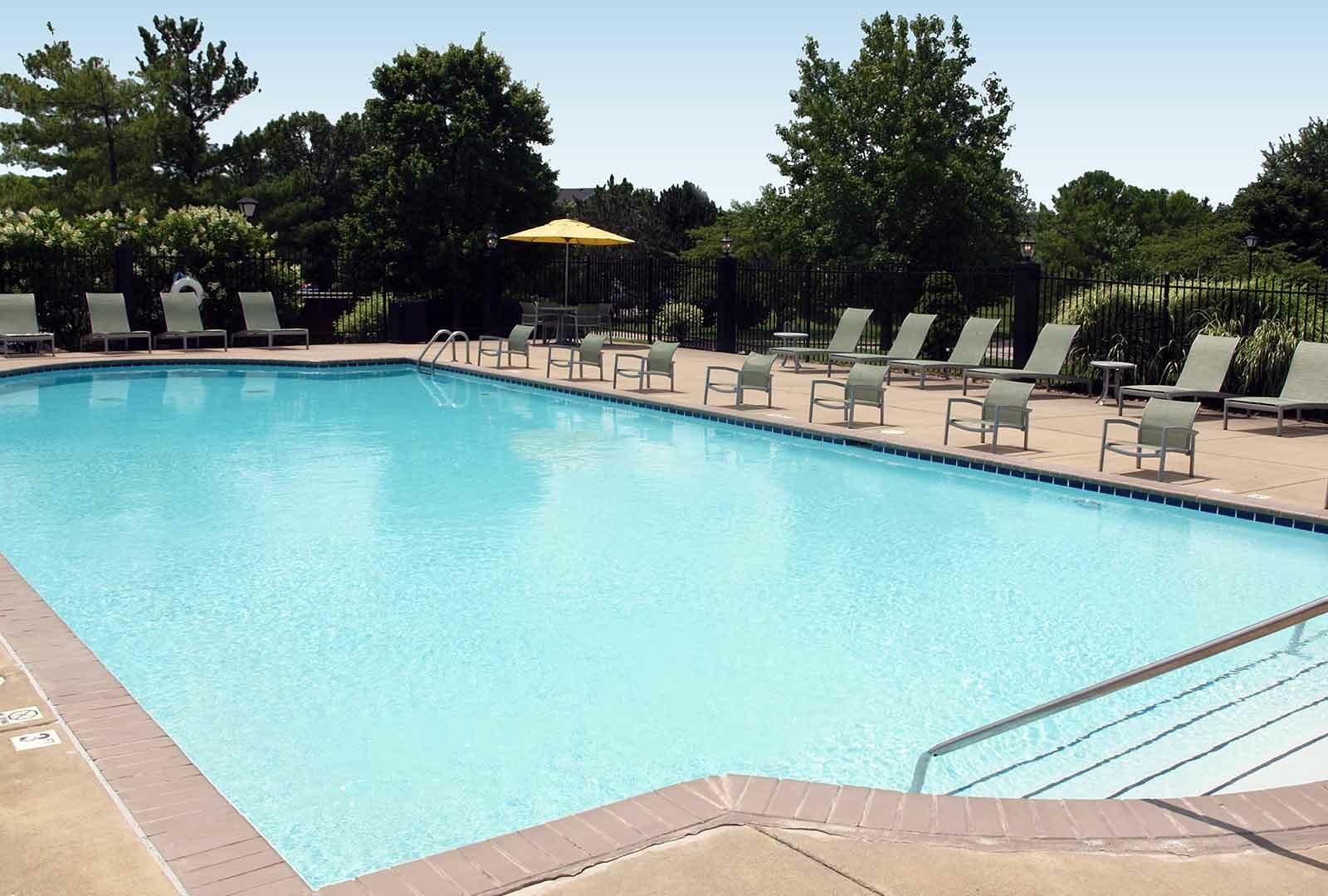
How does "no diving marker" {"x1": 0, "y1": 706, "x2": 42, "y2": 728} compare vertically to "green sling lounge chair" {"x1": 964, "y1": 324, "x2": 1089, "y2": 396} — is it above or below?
below

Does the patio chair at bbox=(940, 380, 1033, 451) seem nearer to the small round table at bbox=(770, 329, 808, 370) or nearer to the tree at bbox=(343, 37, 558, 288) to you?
the small round table at bbox=(770, 329, 808, 370)

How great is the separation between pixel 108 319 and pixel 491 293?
7.41 meters

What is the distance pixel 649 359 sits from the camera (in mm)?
16391

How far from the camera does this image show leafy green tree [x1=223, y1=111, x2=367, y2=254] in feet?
144

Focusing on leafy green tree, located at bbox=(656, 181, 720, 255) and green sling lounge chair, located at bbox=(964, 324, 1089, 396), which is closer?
green sling lounge chair, located at bbox=(964, 324, 1089, 396)

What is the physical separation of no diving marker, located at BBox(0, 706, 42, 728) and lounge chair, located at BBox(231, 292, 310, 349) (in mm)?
17861

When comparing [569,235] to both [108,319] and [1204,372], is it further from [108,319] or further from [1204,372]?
[1204,372]

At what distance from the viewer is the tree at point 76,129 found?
131 ft

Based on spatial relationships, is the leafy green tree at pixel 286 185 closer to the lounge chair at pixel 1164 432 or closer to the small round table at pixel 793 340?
the small round table at pixel 793 340

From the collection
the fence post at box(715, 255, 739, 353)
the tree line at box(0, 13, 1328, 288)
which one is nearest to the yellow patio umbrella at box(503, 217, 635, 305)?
the fence post at box(715, 255, 739, 353)

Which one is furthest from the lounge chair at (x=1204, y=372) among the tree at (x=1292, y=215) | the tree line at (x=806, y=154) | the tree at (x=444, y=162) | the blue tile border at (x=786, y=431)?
the tree at (x=1292, y=215)

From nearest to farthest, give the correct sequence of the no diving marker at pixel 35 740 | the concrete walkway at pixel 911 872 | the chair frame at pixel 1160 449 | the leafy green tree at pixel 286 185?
the concrete walkway at pixel 911 872 → the no diving marker at pixel 35 740 → the chair frame at pixel 1160 449 → the leafy green tree at pixel 286 185

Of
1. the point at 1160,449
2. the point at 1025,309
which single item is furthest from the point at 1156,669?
the point at 1025,309

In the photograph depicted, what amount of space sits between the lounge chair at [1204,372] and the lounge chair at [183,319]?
48.9ft
